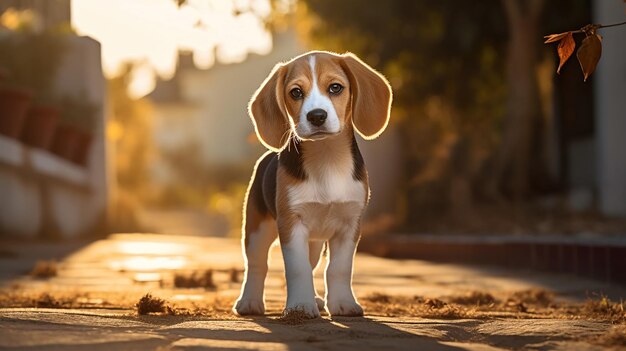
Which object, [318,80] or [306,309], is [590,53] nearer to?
[318,80]

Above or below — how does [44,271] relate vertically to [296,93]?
below

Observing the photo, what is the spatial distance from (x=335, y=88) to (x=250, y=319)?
99cm

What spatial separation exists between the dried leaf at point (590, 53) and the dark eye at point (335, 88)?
3.45 feet

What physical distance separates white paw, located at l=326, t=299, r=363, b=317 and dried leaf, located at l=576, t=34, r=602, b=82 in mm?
1426

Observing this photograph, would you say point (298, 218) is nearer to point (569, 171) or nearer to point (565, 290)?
point (565, 290)

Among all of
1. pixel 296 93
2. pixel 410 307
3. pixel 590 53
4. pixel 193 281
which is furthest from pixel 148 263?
pixel 590 53

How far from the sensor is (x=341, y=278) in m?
4.16

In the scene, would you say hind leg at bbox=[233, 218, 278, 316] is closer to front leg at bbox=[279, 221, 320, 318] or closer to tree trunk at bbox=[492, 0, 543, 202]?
front leg at bbox=[279, 221, 320, 318]

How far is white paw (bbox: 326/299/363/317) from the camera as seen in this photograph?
4.11 m

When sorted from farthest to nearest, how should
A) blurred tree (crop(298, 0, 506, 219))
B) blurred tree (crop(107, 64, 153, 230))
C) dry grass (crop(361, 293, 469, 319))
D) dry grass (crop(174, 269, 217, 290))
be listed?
blurred tree (crop(107, 64, 153, 230)) < blurred tree (crop(298, 0, 506, 219)) < dry grass (crop(174, 269, 217, 290)) < dry grass (crop(361, 293, 469, 319))

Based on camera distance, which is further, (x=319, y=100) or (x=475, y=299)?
(x=475, y=299)

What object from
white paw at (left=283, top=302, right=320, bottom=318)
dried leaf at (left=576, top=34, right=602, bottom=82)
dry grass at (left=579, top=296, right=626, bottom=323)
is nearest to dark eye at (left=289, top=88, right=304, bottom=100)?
white paw at (left=283, top=302, right=320, bottom=318)

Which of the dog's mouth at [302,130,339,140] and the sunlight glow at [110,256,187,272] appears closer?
the dog's mouth at [302,130,339,140]

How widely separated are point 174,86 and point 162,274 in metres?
51.9
